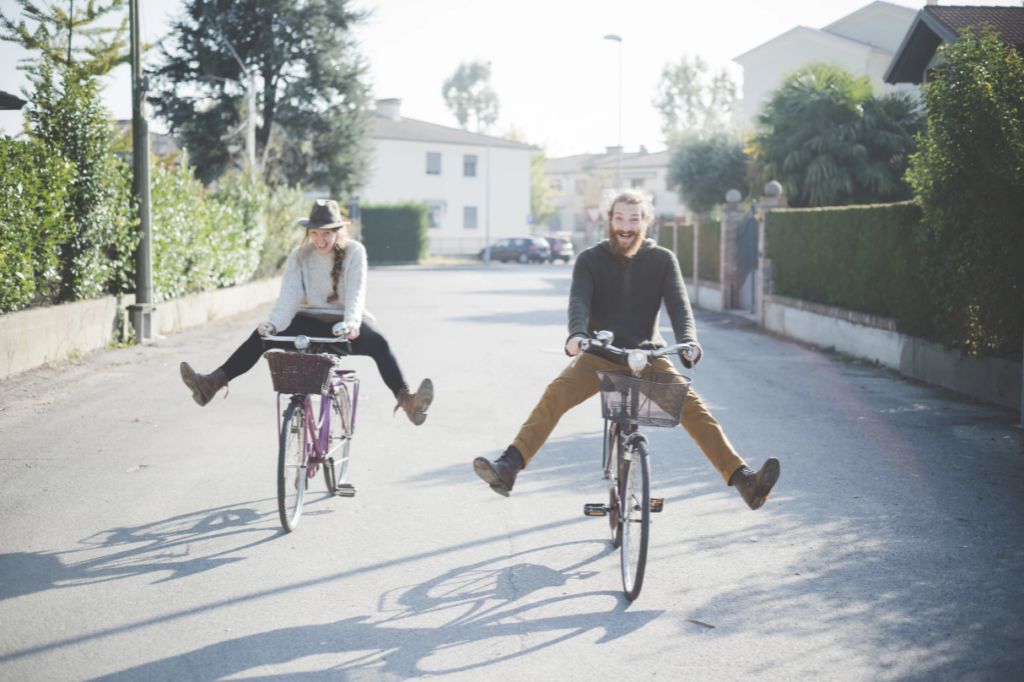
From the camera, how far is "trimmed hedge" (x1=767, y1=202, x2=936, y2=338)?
12086mm

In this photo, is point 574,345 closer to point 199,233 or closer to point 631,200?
point 631,200

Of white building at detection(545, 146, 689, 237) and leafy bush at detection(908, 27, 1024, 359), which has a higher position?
white building at detection(545, 146, 689, 237)

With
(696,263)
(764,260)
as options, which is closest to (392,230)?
(696,263)

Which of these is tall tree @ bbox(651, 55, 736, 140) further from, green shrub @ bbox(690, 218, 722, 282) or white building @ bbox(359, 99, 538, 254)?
green shrub @ bbox(690, 218, 722, 282)

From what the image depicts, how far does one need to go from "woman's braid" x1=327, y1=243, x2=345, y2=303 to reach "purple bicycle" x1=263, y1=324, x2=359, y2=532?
1.26 feet

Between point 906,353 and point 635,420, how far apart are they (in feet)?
29.1

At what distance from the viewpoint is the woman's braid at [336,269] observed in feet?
20.9

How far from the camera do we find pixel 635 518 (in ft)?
15.4

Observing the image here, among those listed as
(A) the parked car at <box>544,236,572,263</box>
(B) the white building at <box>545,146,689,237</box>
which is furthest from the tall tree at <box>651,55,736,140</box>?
(A) the parked car at <box>544,236,572,263</box>

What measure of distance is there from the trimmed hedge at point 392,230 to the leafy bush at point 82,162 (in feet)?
129

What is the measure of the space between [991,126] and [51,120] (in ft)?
38.4

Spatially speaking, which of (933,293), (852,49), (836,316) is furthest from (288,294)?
(852,49)

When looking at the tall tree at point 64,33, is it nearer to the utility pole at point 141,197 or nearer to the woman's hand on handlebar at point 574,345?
the utility pole at point 141,197

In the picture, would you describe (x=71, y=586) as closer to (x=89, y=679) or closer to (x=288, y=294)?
(x=89, y=679)
